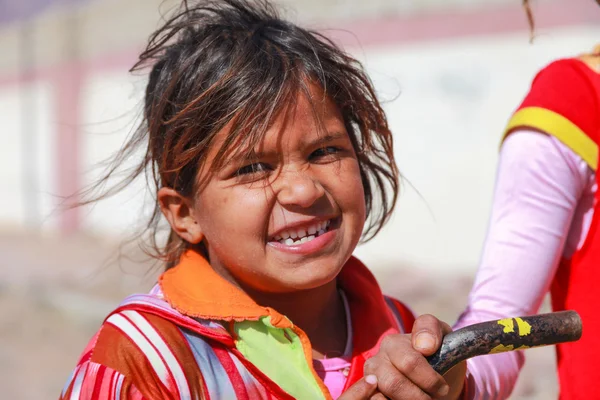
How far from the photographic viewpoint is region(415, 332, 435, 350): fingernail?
4.67 ft

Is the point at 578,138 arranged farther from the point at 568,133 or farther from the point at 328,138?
the point at 328,138

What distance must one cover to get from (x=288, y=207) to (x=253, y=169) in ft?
0.35

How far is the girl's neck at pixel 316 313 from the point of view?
1781mm

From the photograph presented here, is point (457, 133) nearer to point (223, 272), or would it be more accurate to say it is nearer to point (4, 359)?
point (4, 359)

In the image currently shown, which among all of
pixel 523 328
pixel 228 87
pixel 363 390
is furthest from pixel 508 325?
pixel 228 87

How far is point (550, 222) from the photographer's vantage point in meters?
1.75

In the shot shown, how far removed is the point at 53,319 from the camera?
7164mm

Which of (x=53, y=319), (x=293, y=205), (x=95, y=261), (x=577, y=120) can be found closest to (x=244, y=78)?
(x=293, y=205)

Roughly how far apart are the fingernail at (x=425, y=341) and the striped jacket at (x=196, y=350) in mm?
281

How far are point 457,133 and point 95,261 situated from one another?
536 centimetres

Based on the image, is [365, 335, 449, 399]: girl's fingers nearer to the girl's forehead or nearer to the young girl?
the young girl

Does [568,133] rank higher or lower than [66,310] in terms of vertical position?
higher

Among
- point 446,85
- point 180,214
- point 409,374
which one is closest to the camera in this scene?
point 409,374

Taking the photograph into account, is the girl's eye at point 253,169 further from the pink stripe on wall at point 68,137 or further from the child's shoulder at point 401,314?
the pink stripe on wall at point 68,137
